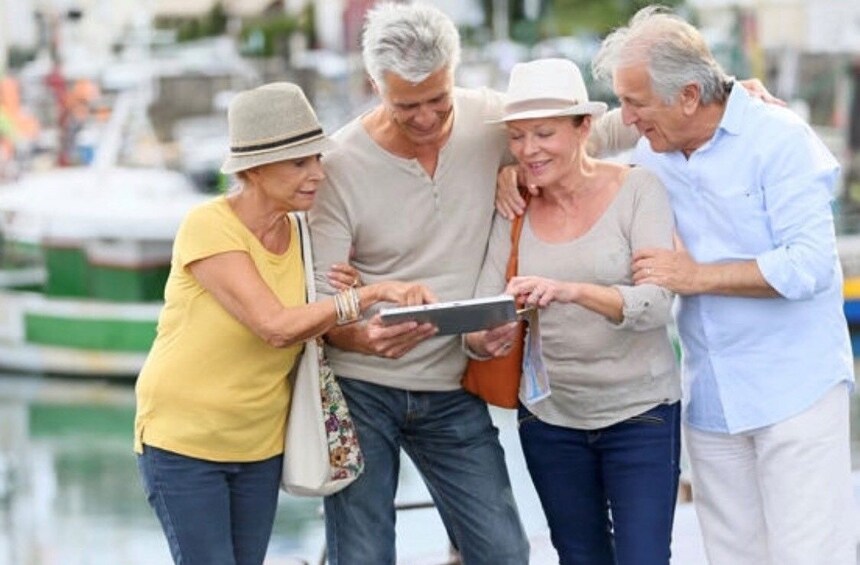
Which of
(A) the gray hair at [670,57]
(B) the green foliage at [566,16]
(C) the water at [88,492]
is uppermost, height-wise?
(A) the gray hair at [670,57]

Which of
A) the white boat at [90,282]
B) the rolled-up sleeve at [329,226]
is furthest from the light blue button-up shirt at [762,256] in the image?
the white boat at [90,282]

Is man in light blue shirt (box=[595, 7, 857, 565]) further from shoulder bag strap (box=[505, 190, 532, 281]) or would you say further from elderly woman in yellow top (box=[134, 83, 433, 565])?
elderly woman in yellow top (box=[134, 83, 433, 565])

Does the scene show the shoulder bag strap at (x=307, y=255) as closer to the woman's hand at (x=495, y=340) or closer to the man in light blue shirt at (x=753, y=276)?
the woman's hand at (x=495, y=340)

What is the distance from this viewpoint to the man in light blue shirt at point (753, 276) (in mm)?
3072

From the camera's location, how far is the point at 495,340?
3279 mm

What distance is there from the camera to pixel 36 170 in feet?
63.7

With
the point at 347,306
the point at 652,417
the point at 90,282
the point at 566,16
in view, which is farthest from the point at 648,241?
the point at 566,16

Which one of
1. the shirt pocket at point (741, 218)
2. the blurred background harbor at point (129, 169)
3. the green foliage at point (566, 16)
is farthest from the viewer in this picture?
the green foliage at point (566, 16)

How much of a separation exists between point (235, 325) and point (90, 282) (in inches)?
444

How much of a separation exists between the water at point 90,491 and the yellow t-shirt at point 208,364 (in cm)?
391

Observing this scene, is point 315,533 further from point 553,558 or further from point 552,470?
A: point 552,470

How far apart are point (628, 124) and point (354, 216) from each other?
21.3 inches

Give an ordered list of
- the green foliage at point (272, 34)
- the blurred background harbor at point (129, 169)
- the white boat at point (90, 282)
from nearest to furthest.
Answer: the blurred background harbor at point (129, 169)
the white boat at point (90, 282)
the green foliage at point (272, 34)

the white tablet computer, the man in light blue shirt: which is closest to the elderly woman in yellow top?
the white tablet computer
